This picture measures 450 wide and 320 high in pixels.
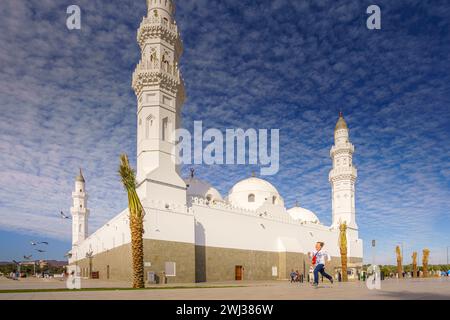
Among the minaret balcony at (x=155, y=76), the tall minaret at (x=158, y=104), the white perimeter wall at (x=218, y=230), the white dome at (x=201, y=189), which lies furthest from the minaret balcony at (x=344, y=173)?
the minaret balcony at (x=155, y=76)

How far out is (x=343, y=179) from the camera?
51.8 m

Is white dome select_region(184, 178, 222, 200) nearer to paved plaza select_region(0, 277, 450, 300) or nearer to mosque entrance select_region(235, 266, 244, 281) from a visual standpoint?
mosque entrance select_region(235, 266, 244, 281)

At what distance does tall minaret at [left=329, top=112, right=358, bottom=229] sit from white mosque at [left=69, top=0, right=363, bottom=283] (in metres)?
9.12

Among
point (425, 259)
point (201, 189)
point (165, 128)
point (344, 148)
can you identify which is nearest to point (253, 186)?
point (201, 189)

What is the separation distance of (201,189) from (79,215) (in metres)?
26.7

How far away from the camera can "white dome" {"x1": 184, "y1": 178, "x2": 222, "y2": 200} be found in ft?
131

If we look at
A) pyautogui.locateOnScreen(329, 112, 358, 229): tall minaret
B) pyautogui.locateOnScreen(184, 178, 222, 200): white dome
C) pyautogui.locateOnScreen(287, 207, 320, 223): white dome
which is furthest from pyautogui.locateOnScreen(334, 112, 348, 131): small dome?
pyautogui.locateOnScreen(184, 178, 222, 200): white dome

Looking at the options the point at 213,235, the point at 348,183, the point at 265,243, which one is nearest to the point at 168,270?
the point at 213,235

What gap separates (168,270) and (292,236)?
63.5 ft

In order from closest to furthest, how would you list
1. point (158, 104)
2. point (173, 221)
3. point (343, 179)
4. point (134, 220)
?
point (134, 220) < point (173, 221) < point (158, 104) < point (343, 179)

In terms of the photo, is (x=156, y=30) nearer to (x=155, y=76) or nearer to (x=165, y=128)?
(x=155, y=76)

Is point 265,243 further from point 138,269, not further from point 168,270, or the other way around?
point 138,269

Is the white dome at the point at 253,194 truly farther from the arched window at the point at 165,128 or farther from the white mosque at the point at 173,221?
the arched window at the point at 165,128

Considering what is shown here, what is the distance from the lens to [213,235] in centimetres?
3309
